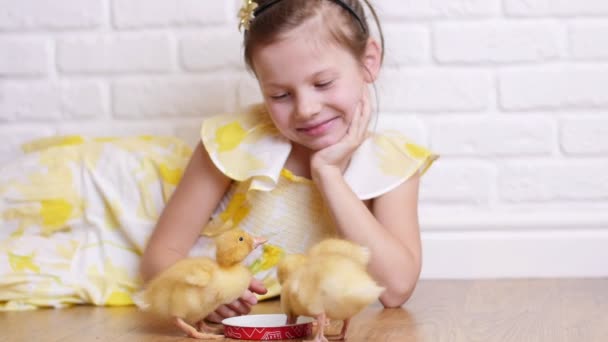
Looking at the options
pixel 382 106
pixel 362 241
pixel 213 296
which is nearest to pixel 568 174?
pixel 382 106

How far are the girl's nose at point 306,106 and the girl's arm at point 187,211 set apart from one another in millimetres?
291

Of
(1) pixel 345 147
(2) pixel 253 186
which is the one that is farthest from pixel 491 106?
(2) pixel 253 186

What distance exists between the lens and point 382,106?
7.15 ft

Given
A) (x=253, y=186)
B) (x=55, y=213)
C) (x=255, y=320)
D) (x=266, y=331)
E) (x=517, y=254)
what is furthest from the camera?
(x=517, y=254)

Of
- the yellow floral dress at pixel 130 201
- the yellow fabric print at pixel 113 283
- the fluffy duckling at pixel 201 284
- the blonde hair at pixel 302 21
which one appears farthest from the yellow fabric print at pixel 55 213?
the fluffy duckling at pixel 201 284

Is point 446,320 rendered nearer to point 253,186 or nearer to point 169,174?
point 253,186

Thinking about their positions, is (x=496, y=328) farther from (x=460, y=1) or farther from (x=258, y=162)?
(x=460, y=1)

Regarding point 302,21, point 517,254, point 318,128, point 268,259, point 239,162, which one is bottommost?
point 517,254

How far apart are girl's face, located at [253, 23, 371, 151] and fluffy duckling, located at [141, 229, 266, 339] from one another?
0.36m

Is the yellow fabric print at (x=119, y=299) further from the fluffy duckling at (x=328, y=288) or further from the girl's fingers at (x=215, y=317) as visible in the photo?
the fluffy duckling at (x=328, y=288)

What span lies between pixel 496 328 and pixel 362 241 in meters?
0.29

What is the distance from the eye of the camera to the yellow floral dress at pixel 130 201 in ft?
5.98

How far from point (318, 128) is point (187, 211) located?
34 centimetres

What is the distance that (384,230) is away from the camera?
5.48 feet
